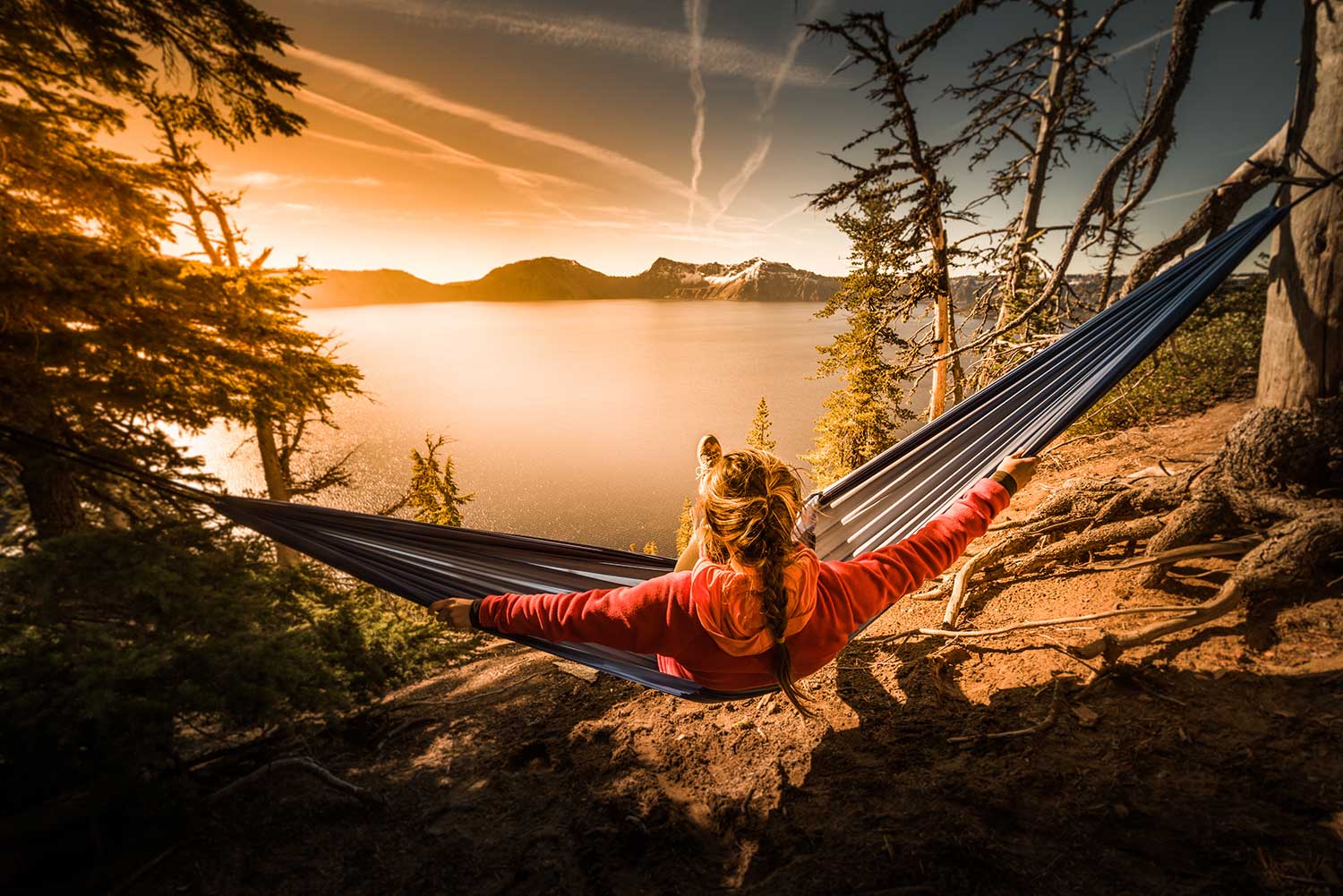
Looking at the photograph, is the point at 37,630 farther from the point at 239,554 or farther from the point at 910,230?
the point at 910,230

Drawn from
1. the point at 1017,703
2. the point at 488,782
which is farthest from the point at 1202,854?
the point at 488,782

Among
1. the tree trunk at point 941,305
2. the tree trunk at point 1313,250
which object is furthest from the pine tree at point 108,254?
the tree trunk at point 941,305

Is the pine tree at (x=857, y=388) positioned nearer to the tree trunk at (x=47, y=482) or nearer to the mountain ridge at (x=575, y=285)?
the tree trunk at (x=47, y=482)

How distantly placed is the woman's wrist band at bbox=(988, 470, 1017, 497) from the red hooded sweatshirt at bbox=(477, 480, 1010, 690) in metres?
0.17

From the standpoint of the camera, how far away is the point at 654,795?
1.74m

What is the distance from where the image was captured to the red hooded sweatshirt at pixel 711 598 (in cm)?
120

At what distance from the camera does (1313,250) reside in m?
1.75

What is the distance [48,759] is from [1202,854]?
11.3 feet

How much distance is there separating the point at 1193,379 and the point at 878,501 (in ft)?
21.0

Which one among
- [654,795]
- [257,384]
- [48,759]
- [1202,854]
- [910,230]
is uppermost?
[910,230]

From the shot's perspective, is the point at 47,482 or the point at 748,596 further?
the point at 47,482

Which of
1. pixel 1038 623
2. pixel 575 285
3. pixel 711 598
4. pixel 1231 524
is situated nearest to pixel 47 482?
pixel 711 598

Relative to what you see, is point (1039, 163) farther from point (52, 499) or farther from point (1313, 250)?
point (52, 499)

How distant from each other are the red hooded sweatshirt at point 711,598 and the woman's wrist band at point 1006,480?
17 centimetres
